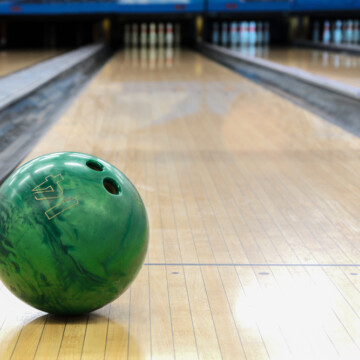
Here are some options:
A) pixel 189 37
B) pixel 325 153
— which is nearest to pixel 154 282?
pixel 325 153

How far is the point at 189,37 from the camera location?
19.4 meters

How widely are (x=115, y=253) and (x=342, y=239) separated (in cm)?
135

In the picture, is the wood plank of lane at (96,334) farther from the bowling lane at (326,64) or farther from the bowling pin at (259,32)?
the bowling pin at (259,32)

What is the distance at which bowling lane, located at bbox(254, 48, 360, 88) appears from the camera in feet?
29.0

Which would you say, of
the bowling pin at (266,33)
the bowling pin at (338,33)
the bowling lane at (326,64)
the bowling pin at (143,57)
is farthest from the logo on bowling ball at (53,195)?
the bowling pin at (266,33)

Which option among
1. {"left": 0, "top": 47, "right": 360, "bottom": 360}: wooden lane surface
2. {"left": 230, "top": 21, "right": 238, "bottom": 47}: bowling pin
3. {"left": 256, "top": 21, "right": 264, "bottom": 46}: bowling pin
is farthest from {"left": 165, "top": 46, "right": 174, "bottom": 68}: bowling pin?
{"left": 0, "top": 47, "right": 360, "bottom": 360}: wooden lane surface

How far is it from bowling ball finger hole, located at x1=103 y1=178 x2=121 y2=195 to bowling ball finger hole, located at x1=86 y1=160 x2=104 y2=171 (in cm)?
4

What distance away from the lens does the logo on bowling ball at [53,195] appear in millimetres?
1748

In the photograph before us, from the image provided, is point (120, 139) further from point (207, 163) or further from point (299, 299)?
point (299, 299)

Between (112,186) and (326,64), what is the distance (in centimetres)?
985

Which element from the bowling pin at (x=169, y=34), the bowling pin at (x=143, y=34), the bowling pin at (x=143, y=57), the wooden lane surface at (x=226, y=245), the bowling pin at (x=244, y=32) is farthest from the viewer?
the bowling pin at (x=169, y=34)

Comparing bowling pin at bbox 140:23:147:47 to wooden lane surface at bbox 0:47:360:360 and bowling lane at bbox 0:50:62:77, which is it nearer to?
bowling lane at bbox 0:50:62:77

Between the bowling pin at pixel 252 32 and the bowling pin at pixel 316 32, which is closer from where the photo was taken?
the bowling pin at pixel 252 32

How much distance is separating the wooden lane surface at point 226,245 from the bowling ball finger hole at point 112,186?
403 mm
